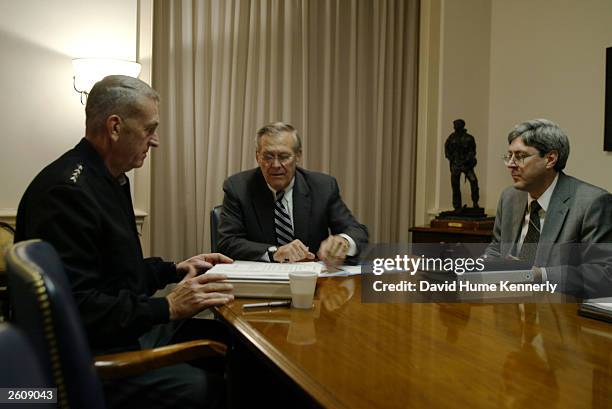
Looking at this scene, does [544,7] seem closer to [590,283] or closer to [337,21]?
[337,21]

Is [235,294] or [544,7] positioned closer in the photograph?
[235,294]

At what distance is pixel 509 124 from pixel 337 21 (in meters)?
1.48

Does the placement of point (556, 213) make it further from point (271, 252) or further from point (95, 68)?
point (95, 68)

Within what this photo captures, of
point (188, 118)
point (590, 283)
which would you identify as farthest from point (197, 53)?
point (590, 283)

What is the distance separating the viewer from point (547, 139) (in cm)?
210

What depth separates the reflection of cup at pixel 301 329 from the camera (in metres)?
1.18

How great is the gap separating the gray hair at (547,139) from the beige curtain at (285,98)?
1.91 metres

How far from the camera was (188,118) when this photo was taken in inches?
137

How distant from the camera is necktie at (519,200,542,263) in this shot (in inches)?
82.4

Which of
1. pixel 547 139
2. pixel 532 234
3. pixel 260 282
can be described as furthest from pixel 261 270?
pixel 547 139

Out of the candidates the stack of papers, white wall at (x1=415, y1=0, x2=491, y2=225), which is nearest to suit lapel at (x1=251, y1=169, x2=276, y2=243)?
the stack of papers

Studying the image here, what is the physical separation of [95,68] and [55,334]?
2.55 metres

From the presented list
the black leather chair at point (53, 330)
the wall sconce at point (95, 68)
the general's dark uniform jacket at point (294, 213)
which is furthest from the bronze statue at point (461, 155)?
the black leather chair at point (53, 330)

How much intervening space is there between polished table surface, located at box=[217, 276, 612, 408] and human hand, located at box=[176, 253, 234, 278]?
41 centimetres
